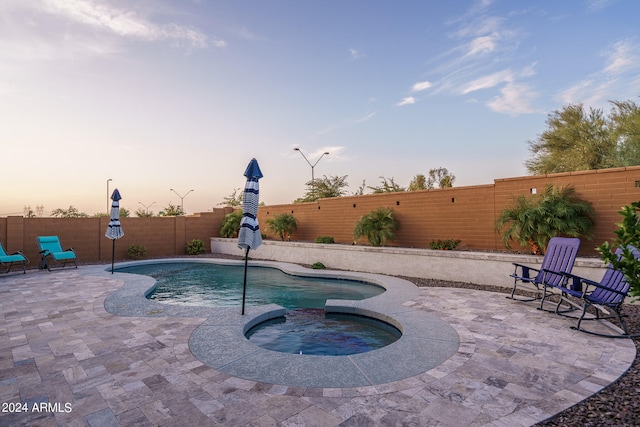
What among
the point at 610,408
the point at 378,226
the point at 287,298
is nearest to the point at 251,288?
the point at 287,298

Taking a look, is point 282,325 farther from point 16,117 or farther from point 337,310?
point 16,117

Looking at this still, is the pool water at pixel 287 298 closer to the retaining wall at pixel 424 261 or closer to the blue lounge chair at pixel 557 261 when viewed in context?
the retaining wall at pixel 424 261

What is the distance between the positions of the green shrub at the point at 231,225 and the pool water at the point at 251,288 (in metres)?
5.26

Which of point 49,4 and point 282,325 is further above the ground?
point 49,4

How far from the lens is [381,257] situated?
1070 cm

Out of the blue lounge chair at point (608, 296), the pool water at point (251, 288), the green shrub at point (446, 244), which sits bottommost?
the pool water at point (251, 288)

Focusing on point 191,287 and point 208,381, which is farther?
point 191,287

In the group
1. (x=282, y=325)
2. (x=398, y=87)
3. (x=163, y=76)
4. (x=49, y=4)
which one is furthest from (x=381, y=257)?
(x=49, y=4)

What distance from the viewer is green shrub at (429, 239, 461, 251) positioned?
32.9 ft

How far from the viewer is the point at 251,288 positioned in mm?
9297

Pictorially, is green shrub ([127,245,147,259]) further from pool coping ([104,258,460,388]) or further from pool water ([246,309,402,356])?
pool water ([246,309,402,356])

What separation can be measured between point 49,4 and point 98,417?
1022 centimetres

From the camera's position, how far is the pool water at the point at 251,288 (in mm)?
7809

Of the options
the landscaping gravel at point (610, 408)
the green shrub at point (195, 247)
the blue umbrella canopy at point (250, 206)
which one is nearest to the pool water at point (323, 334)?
the blue umbrella canopy at point (250, 206)
